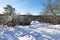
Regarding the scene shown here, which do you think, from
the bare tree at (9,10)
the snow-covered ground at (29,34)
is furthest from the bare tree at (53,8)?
the snow-covered ground at (29,34)

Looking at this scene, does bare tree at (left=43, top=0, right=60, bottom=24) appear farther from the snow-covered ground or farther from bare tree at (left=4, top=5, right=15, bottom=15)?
the snow-covered ground

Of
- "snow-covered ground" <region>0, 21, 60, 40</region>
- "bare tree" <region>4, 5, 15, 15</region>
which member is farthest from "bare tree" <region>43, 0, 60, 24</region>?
"snow-covered ground" <region>0, 21, 60, 40</region>

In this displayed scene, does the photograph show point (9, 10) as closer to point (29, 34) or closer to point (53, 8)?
point (53, 8)

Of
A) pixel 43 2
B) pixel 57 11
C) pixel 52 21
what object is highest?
pixel 43 2

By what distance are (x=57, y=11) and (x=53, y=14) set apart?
0.60 metres

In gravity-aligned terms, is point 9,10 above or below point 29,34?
above

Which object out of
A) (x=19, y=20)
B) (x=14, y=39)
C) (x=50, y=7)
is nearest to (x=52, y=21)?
(x=50, y=7)

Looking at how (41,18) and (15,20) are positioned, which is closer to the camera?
(15,20)

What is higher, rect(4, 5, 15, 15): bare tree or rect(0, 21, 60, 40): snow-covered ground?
rect(4, 5, 15, 15): bare tree

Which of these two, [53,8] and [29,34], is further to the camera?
[53,8]

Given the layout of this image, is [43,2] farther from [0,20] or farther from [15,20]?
[0,20]

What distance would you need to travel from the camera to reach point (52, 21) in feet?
50.9

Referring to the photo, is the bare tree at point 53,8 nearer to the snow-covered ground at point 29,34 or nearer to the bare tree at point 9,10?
the bare tree at point 9,10

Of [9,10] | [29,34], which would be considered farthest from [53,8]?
[29,34]
